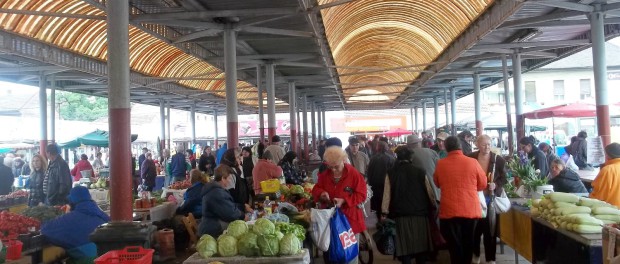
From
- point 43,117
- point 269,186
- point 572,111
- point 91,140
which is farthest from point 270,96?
point 269,186

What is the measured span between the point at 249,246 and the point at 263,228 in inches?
8.6

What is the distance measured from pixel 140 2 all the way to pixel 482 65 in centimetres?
1868

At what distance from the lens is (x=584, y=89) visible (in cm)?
4703

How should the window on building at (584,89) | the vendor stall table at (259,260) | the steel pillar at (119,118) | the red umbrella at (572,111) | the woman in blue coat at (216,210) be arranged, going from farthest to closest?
the window on building at (584,89) < the red umbrella at (572,111) < the steel pillar at (119,118) < the woman in blue coat at (216,210) < the vendor stall table at (259,260)

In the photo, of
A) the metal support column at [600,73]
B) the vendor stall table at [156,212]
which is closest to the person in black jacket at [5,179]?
the vendor stall table at [156,212]

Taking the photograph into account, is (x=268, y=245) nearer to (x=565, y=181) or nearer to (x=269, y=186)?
(x=269, y=186)

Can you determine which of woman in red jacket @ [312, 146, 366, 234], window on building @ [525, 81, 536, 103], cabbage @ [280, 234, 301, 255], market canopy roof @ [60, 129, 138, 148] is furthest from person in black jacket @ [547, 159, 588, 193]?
window on building @ [525, 81, 536, 103]

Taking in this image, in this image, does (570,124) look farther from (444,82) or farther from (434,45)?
(434,45)

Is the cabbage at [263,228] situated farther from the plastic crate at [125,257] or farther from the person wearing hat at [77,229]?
the person wearing hat at [77,229]

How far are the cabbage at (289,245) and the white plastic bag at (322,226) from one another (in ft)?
2.98

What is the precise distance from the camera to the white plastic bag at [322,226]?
19.5 feet

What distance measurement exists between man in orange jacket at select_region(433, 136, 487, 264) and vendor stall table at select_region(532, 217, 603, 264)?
0.65 metres

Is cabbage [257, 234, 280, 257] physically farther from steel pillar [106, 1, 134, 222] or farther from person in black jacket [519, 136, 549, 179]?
person in black jacket [519, 136, 549, 179]

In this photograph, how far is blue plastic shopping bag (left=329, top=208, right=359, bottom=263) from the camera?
5961 millimetres
